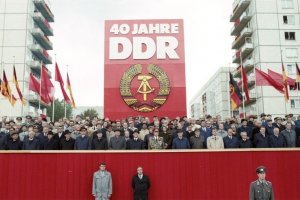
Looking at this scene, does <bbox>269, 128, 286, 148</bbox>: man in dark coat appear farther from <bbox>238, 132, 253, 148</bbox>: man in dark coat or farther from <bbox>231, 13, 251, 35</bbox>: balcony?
<bbox>231, 13, 251, 35</bbox>: balcony

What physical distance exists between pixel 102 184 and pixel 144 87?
1319cm

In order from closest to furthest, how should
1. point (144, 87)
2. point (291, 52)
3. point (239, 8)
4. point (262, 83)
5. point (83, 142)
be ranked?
point (83, 142) → point (262, 83) → point (144, 87) → point (291, 52) → point (239, 8)

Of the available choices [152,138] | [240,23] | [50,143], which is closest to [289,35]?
[240,23]

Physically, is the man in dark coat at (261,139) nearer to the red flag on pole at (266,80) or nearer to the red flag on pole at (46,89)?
the red flag on pole at (266,80)

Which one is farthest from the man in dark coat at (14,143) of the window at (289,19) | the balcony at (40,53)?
the window at (289,19)

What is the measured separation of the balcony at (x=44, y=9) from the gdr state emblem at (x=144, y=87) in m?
45.0

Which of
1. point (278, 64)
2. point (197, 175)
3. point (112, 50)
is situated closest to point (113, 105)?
point (112, 50)

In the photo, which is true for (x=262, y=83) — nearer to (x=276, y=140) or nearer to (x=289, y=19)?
(x=276, y=140)

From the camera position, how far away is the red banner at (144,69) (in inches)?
1003

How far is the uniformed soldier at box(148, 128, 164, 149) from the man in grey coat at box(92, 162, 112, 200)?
2.29 metres

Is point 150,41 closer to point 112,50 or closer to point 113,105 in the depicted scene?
point 112,50

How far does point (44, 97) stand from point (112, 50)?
19.9 feet

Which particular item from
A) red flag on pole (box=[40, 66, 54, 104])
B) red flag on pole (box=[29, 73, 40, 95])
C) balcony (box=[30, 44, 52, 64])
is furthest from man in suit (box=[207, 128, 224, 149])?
balcony (box=[30, 44, 52, 64])

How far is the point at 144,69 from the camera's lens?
25.9 metres
